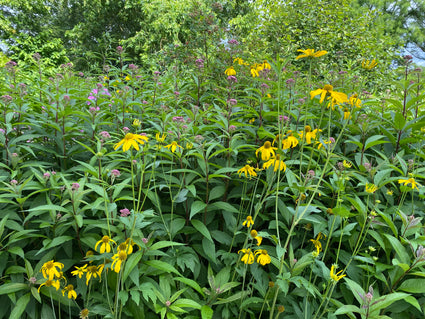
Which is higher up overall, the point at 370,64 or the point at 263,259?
the point at 370,64

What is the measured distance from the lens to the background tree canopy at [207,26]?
3.63 meters

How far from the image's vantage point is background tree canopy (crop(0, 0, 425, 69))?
363cm

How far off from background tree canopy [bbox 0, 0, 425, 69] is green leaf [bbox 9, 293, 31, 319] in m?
2.11

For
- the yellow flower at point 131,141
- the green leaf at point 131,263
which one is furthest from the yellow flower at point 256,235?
the yellow flower at point 131,141

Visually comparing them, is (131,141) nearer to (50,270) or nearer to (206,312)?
(50,270)

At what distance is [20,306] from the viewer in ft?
3.43

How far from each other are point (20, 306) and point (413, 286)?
1.55 metres

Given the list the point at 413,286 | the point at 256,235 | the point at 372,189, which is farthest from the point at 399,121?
the point at 256,235

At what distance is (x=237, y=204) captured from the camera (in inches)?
59.4

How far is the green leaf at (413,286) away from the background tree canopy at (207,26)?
5.73 ft

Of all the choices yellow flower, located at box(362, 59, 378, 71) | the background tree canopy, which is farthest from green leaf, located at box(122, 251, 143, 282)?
the background tree canopy

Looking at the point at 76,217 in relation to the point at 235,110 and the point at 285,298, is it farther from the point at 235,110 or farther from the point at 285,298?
the point at 235,110

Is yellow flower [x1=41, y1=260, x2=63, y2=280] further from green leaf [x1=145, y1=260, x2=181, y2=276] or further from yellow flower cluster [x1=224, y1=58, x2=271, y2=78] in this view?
yellow flower cluster [x1=224, y1=58, x2=271, y2=78]

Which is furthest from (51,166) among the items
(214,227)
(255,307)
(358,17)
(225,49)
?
(358,17)
